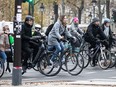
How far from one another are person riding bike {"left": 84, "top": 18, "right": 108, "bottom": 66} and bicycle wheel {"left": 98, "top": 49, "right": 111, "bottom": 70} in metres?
0.39

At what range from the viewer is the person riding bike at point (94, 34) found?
15.9 m

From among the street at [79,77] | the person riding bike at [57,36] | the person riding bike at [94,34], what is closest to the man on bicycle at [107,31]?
the person riding bike at [94,34]

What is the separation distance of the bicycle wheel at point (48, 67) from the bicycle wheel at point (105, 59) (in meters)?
2.35

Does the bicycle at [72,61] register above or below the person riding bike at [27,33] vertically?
below

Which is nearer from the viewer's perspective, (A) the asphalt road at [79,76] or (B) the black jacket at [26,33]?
(A) the asphalt road at [79,76]

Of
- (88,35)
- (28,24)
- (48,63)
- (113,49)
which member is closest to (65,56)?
(48,63)

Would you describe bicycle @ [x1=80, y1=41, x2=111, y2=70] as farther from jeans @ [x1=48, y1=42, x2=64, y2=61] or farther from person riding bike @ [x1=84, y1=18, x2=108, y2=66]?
jeans @ [x1=48, y1=42, x2=64, y2=61]

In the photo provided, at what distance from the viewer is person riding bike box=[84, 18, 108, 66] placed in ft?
52.2

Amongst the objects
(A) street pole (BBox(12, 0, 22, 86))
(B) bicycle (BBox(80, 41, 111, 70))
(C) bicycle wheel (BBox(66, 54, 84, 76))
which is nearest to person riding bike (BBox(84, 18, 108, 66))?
(B) bicycle (BBox(80, 41, 111, 70))

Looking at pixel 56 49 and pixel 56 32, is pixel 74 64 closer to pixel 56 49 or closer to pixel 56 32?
pixel 56 49

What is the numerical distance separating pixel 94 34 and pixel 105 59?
3.59ft

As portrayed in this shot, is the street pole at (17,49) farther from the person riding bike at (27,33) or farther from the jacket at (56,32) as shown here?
the jacket at (56,32)

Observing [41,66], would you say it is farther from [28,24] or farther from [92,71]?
[92,71]

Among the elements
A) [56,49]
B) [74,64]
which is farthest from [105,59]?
[56,49]
